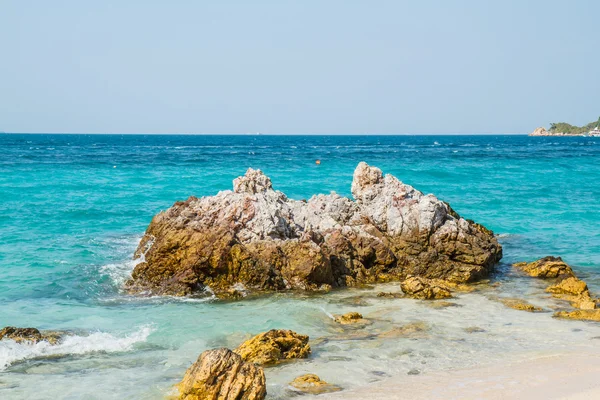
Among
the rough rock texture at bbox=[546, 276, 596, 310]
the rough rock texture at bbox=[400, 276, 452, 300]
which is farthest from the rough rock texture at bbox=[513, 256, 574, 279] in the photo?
the rough rock texture at bbox=[400, 276, 452, 300]

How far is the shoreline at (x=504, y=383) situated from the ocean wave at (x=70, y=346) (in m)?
4.09

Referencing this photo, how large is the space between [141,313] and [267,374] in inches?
171

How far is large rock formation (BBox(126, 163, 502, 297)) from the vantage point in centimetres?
1419

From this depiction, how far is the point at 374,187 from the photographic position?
60.3 ft

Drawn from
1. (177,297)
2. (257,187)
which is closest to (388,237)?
(257,187)

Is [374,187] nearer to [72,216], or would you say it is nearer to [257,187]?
[257,187]

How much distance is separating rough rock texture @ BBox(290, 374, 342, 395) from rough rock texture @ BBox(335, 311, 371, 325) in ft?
10.0

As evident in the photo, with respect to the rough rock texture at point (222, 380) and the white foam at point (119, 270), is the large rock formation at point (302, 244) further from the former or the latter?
the rough rock texture at point (222, 380)

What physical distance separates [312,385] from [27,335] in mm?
5136

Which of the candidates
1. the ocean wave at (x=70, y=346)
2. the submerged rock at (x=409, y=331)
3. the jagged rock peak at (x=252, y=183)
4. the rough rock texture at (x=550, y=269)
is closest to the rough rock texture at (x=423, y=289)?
the submerged rock at (x=409, y=331)

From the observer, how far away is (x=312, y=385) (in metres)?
8.58

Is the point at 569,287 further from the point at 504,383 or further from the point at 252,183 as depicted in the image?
the point at 252,183

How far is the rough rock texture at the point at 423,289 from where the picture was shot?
13.5m

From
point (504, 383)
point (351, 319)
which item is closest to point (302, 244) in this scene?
point (351, 319)
